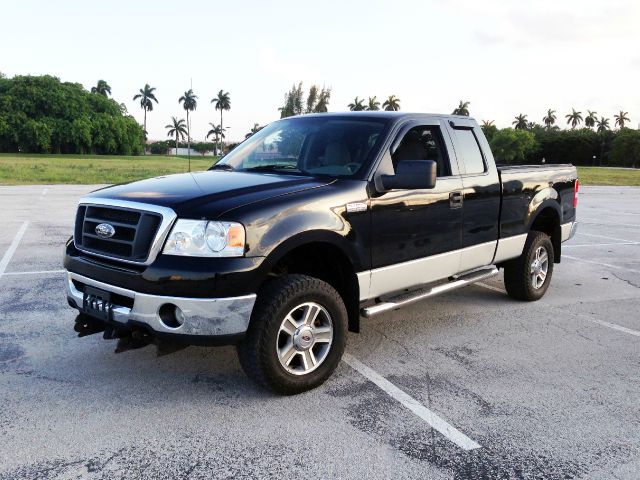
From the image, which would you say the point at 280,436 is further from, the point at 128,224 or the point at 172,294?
the point at 128,224

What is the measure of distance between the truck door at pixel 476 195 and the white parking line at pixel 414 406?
4.72ft

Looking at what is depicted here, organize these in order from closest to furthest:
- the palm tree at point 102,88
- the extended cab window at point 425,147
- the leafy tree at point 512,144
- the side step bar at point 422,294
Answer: the side step bar at point 422,294 < the extended cab window at point 425,147 < the leafy tree at point 512,144 < the palm tree at point 102,88

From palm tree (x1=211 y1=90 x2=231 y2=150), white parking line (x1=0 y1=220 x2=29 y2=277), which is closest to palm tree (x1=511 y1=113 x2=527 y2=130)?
palm tree (x1=211 y1=90 x2=231 y2=150)

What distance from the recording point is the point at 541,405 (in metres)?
3.77

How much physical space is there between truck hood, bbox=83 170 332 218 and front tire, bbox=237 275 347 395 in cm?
58

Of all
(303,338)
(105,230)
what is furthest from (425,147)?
(105,230)

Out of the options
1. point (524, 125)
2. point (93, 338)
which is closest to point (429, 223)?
point (93, 338)

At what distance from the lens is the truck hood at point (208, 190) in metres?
3.54

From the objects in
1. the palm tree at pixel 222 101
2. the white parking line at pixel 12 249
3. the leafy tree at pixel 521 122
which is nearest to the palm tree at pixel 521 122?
the leafy tree at pixel 521 122

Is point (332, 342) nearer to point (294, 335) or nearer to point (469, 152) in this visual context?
point (294, 335)

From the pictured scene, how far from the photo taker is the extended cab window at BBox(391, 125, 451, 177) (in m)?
4.71

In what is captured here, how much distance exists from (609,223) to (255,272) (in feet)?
43.2

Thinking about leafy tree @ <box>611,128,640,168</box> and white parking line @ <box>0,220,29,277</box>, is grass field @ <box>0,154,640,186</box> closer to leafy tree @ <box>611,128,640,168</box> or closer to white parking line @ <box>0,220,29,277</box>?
white parking line @ <box>0,220,29,277</box>

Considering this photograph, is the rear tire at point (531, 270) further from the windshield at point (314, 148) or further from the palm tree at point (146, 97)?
the palm tree at point (146, 97)
